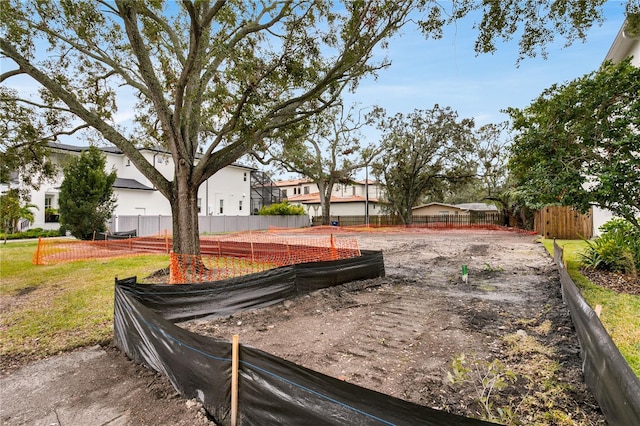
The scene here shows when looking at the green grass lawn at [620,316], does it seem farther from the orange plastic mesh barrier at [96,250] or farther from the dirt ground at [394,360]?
the orange plastic mesh barrier at [96,250]

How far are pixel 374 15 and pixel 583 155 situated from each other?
220 inches

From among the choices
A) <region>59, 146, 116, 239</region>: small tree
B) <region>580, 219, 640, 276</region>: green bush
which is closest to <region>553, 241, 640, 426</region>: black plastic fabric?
<region>580, 219, 640, 276</region>: green bush

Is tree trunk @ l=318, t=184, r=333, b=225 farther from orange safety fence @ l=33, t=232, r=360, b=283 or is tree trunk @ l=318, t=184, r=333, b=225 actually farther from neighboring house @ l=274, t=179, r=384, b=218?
orange safety fence @ l=33, t=232, r=360, b=283

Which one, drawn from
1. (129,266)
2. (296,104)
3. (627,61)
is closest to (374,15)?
(296,104)

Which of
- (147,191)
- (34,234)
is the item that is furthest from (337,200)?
(34,234)

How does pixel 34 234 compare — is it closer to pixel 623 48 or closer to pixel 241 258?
pixel 241 258

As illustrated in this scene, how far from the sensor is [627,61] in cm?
677

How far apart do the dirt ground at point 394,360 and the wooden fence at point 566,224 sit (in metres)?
11.7

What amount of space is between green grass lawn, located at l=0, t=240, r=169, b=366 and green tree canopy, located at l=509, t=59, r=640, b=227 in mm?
9173

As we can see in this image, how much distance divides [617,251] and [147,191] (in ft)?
94.6

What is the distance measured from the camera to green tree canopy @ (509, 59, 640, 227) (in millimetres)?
6617

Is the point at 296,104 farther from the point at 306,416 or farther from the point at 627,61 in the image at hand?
the point at 306,416

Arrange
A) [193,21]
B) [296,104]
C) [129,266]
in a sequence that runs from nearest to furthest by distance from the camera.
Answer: [193,21]
[296,104]
[129,266]

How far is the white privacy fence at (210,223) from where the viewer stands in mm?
22781
